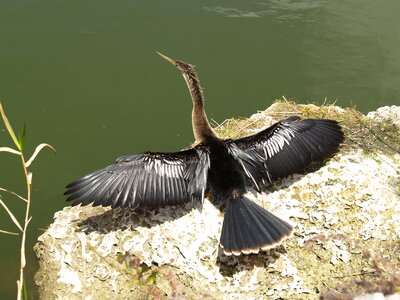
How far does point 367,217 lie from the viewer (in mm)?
3512

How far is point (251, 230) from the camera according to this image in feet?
10.6

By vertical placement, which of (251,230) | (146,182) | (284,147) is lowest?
(251,230)

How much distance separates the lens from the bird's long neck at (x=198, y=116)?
4219mm

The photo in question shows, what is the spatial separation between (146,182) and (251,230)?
783 millimetres

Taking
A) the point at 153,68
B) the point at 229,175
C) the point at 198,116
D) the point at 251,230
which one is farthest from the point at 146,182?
the point at 153,68

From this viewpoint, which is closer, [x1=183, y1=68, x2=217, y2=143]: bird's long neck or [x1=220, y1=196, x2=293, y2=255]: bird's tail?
[x1=220, y1=196, x2=293, y2=255]: bird's tail

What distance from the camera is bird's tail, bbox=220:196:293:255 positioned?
3.17 m

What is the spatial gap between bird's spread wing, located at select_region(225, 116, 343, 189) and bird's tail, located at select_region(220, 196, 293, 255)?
1.11 ft

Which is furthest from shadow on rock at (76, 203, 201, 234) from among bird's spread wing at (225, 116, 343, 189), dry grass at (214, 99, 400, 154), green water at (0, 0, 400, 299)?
dry grass at (214, 99, 400, 154)

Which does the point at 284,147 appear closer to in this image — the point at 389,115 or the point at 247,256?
the point at 247,256

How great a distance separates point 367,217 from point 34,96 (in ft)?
13.6

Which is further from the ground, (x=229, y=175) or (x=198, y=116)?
(x=198, y=116)

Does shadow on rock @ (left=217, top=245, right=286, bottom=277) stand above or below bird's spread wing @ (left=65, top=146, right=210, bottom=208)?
below

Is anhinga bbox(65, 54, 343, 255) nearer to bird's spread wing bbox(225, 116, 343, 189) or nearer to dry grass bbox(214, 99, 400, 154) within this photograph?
bird's spread wing bbox(225, 116, 343, 189)
